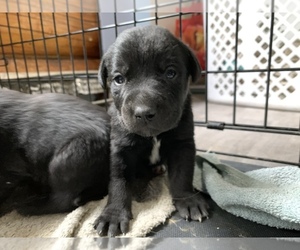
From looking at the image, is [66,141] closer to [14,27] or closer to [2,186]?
[2,186]

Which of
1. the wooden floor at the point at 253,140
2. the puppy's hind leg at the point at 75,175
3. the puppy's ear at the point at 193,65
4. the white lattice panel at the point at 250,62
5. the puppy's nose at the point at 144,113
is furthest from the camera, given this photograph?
the white lattice panel at the point at 250,62

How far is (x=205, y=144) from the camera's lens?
1.95 metres

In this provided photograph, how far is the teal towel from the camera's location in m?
0.94

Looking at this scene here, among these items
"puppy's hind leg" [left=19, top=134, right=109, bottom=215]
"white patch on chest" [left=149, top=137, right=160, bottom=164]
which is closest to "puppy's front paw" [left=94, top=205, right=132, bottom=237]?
"puppy's hind leg" [left=19, top=134, right=109, bottom=215]

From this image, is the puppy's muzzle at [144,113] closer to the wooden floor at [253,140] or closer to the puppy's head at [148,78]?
the puppy's head at [148,78]

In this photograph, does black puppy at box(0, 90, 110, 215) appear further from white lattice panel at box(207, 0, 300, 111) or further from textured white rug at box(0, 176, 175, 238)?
white lattice panel at box(207, 0, 300, 111)

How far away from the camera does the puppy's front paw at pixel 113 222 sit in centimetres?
92

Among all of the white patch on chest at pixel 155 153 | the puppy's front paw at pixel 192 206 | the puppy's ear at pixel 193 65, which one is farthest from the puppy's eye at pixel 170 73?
the puppy's front paw at pixel 192 206

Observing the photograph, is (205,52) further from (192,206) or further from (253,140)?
(192,206)

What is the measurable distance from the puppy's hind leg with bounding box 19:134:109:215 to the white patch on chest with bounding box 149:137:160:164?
0.18 meters

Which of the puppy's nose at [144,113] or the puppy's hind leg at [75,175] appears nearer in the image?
the puppy's nose at [144,113]

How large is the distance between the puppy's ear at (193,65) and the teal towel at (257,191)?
0.42 m

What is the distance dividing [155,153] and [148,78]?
1.10ft

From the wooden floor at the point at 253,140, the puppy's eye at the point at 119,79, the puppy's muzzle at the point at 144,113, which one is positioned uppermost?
the puppy's eye at the point at 119,79
